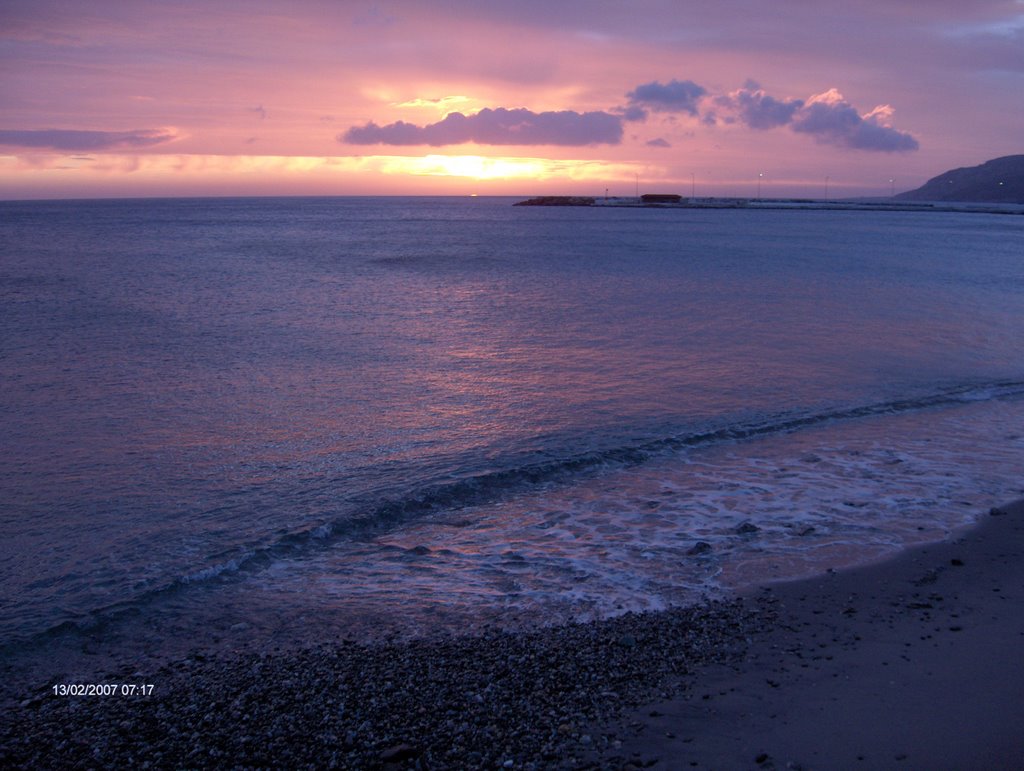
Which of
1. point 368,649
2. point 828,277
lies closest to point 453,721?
point 368,649

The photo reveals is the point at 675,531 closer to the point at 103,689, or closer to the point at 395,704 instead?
the point at 395,704

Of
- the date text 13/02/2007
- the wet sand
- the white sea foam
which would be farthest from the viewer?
the white sea foam

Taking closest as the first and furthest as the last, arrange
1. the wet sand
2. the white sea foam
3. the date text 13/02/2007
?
1. the wet sand
2. the date text 13/02/2007
3. the white sea foam

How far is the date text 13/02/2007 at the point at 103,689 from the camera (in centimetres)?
637

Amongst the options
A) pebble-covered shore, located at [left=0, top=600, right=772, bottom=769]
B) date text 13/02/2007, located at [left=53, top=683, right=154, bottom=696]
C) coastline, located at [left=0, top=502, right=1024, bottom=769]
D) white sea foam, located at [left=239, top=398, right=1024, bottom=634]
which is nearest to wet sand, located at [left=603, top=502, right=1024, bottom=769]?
coastline, located at [left=0, top=502, right=1024, bottom=769]

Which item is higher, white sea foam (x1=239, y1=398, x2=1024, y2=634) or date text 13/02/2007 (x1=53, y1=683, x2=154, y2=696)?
white sea foam (x1=239, y1=398, x2=1024, y2=634)

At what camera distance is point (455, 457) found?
12383mm

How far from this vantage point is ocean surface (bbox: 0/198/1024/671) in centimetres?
827

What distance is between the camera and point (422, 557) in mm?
9172

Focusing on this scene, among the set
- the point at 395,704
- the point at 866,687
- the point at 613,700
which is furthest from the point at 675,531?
the point at 395,704

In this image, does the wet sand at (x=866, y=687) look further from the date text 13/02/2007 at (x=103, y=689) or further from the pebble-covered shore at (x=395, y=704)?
the date text 13/02/2007 at (x=103, y=689)

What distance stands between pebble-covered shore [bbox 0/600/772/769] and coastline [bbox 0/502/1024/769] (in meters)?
0.02

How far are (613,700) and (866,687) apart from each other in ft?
6.68

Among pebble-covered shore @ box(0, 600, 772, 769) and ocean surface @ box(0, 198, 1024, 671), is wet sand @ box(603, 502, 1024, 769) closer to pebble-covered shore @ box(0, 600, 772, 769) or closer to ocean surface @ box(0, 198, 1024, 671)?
pebble-covered shore @ box(0, 600, 772, 769)
